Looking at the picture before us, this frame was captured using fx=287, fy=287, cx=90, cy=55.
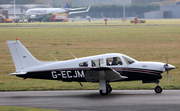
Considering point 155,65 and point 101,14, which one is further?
point 101,14

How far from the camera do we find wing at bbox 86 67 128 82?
12588 mm

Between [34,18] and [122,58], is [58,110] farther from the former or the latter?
[34,18]

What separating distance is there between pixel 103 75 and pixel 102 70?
1.14 ft

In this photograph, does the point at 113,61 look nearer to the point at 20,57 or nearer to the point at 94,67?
the point at 94,67

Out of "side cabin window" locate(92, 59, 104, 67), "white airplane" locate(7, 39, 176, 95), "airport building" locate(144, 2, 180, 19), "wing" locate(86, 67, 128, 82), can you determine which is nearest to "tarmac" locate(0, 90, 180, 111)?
"white airplane" locate(7, 39, 176, 95)

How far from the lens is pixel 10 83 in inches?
699

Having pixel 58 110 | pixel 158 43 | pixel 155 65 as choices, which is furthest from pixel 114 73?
pixel 158 43

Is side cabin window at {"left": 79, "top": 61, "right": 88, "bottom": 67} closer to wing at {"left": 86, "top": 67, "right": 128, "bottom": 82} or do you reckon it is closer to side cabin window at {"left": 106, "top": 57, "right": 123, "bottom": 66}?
wing at {"left": 86, "top": 67, "right": 128, "bottom": 82}

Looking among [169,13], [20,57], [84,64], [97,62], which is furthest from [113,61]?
[169,13]

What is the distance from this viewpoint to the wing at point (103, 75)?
1259cm

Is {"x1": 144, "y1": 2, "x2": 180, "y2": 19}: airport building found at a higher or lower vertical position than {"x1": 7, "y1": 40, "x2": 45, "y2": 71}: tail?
higher

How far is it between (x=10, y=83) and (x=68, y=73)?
605cm

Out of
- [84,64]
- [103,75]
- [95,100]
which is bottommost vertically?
[95,100]

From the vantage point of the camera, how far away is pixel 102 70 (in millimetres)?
12578
